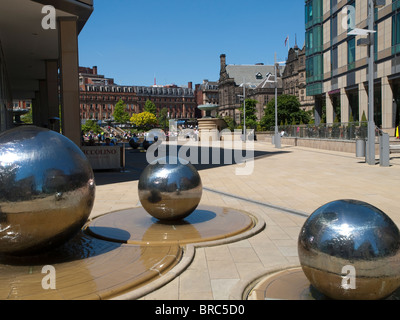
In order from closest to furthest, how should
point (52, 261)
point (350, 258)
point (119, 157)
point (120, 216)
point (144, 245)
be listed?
1. point (350, 258)
2. point (52, 261)
3. point (144, 245)
4. point (120, 216)
5. point (119, 157)

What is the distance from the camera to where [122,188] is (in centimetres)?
1436

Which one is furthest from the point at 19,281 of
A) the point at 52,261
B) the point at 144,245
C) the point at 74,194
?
the point at 144,245

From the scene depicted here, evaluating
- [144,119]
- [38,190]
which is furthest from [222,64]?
[38,190]

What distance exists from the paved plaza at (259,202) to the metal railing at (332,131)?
18.0 ft

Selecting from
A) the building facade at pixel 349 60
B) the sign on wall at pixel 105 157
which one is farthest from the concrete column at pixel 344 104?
the sign on wall at pixel 105 157

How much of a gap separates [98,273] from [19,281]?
99 centimetres

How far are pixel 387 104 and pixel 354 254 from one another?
37865 mm

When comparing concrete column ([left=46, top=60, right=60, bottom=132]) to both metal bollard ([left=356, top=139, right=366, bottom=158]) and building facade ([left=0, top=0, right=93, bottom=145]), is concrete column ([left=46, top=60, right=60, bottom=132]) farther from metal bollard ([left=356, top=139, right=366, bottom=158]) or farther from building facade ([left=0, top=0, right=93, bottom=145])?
metal bollard ([left=356, top=139, right=366, bottom=158])

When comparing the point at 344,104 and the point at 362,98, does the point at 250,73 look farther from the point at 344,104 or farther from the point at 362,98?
the point at 362,98

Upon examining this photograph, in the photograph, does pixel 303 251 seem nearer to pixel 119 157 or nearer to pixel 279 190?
pixel 279 190

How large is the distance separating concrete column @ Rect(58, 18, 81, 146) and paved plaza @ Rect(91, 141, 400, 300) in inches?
99.7

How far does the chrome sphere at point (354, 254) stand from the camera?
404cm

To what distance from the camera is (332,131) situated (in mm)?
32188

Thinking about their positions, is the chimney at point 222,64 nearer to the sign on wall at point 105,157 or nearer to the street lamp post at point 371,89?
the street lamp post at point 371,89
